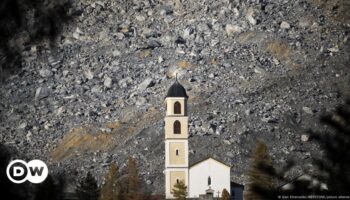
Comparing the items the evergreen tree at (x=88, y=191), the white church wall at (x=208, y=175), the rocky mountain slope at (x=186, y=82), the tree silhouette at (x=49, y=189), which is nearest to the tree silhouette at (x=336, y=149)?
the tree silhouette at (x=49, y=189)

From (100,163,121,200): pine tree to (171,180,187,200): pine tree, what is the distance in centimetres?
262

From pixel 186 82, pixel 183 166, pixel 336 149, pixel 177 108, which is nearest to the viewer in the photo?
pixel 336 149

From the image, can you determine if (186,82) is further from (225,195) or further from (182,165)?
(225,195)

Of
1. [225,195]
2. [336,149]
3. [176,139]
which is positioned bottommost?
[336,149]

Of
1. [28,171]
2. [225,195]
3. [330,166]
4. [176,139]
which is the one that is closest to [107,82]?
[176,139]

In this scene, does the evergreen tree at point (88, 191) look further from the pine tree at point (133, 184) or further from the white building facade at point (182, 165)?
the white building facade at point (182, 165)

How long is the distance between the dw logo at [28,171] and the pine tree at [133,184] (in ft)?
167

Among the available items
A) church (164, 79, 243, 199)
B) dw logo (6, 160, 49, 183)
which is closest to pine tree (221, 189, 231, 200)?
church (164, 79, 243, 199)

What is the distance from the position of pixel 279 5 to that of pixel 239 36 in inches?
181

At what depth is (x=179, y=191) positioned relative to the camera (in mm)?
69562

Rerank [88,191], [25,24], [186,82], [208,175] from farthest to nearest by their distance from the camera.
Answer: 1. [186,82]
2. [208,175]
3. [88,191]
4. [25,24]

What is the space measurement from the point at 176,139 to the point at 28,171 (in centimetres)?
5830

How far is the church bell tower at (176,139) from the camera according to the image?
74.4m

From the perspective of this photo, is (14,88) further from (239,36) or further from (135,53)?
(239,36)
